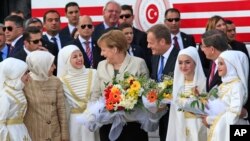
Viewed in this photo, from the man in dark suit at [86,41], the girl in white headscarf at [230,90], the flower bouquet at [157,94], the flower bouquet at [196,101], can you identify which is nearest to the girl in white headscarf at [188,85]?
the flower bouquet at [157,94]

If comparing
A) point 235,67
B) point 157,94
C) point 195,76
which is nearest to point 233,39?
point 195,76

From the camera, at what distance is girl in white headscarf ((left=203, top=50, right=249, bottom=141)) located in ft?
23.3

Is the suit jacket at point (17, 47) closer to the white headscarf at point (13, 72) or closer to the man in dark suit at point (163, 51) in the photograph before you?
the white headscarf at point (13, 72)

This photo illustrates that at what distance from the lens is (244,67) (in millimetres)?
7250

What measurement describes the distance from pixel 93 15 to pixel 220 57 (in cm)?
366

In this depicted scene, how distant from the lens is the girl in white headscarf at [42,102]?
7863 millimetres

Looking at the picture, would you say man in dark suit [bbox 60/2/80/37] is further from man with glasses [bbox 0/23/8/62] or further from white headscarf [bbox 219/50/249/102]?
white headscarf [bbox 219/50/249/102]

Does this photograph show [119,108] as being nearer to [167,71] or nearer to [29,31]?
[167,71]

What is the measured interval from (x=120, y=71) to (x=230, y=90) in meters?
1.27

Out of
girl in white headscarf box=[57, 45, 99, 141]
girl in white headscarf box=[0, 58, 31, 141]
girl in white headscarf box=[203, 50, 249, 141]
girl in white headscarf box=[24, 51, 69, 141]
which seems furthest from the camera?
girl in white headscarf box=[57, 45, 99, 141]

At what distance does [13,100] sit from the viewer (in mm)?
7633

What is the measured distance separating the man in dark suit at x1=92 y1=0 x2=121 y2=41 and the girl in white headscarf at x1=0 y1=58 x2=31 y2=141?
2.34 m

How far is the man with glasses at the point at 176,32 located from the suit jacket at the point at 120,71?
5.69ft

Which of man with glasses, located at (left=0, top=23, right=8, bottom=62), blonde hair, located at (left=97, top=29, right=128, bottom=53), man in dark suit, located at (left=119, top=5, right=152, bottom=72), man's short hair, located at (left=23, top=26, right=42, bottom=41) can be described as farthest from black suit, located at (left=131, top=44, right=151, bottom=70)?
man with glasses, located at (left=0, top=23, right=8, bottom=62)
